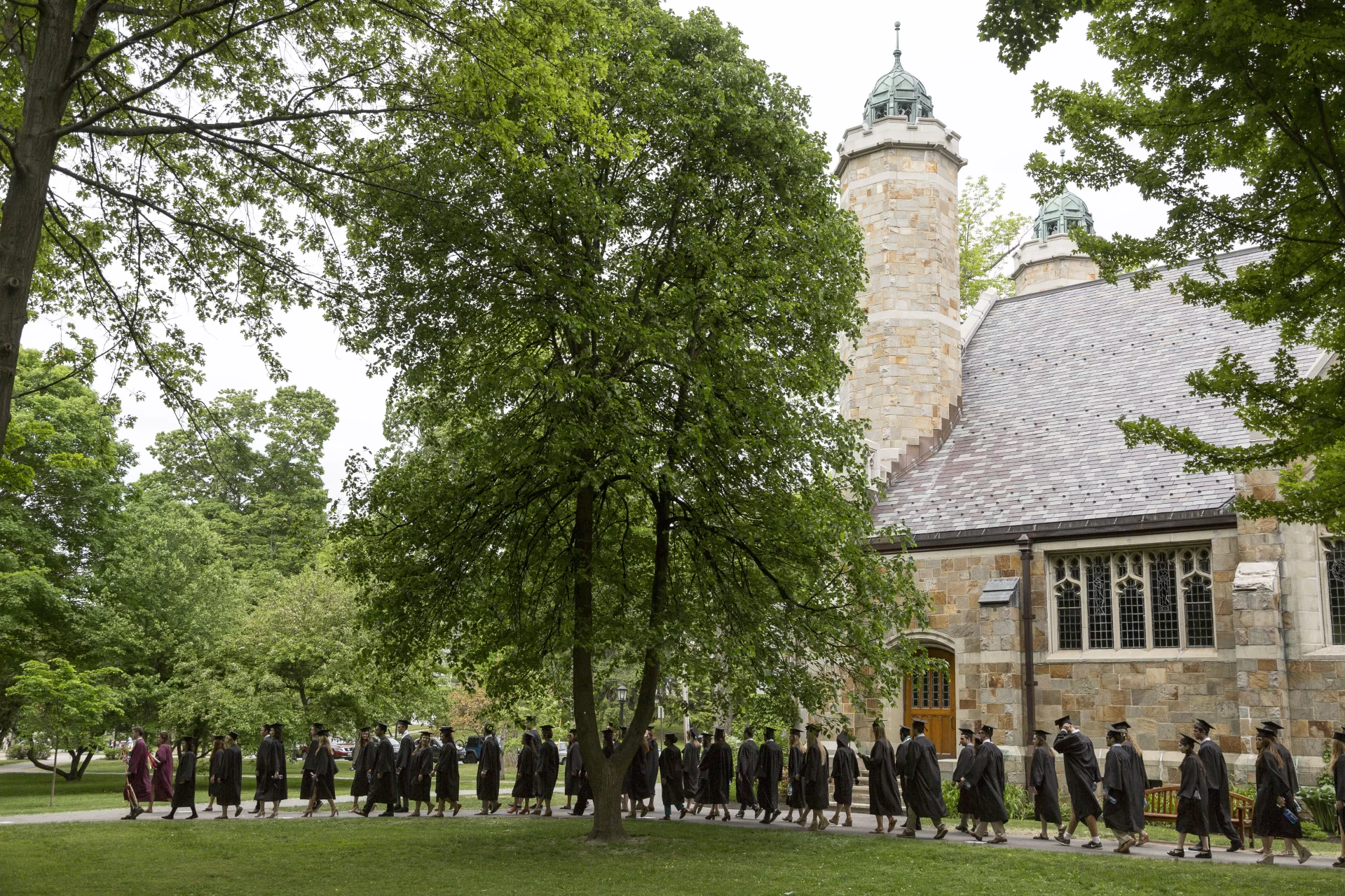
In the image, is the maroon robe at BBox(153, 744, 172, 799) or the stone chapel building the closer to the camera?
the stone chapel building

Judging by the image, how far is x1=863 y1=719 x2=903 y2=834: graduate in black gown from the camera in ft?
50.0

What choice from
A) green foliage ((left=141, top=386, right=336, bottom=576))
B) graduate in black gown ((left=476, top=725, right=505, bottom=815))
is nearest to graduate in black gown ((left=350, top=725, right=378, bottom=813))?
graduate in black gown ((left=476, top=725, right=505, bottom=815))

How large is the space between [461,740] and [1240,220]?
40.4 m

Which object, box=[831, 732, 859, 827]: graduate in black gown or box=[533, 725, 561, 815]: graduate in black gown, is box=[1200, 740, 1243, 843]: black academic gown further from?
box=[533, 725, 561, 815]: graduate in black gown

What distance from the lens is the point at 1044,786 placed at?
14320 mm

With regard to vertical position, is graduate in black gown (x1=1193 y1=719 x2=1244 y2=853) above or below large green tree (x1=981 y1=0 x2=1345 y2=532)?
below

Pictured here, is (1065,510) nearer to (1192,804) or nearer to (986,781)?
(986,781)

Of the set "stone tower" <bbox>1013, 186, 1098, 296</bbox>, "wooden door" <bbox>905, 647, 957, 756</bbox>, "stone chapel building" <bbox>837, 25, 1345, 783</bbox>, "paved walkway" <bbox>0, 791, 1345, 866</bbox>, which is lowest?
"paved walkway" <bbox>0, 791, 1345, 866</bbox>

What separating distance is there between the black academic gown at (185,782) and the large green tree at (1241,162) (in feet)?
50.2

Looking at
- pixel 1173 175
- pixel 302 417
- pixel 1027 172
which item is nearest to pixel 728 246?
pixel 1027 172

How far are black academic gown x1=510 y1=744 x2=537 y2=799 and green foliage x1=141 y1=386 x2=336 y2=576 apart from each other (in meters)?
22.7

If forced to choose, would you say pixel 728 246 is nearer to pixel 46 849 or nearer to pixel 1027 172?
pixel 1027 172

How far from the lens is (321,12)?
10.2m

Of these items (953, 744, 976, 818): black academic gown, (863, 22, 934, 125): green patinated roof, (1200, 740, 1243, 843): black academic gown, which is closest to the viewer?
(1200, 740, 1243, 843): black academic gown
